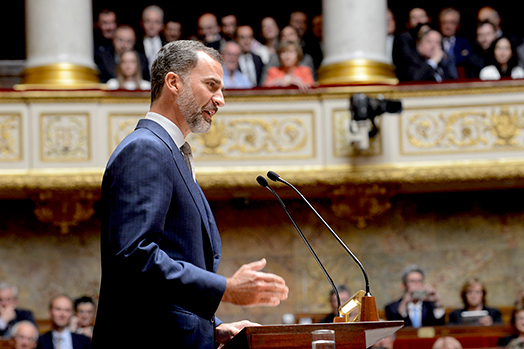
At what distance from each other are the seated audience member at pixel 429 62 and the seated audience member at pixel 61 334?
436 centimetres

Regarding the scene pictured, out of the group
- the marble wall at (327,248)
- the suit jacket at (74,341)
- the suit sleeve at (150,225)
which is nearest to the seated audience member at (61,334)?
the suit jacket at (74,341)

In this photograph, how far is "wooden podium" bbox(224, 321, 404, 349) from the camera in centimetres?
208

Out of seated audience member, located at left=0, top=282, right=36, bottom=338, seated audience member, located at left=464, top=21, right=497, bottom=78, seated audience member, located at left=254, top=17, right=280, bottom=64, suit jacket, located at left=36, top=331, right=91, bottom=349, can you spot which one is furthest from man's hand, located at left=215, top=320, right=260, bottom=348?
seated audience member, located at left=464, top=21, right=497, bottom=78

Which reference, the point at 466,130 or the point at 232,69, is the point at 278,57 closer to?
the point at 232,69

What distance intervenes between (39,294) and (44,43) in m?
2.77

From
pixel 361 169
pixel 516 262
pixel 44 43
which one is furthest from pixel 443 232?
pixel 44 43

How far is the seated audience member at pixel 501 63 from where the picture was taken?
8.30 m

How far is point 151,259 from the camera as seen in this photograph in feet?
6.67

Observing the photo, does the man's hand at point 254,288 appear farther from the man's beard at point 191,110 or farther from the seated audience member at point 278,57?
the seated audience member at point 278,57

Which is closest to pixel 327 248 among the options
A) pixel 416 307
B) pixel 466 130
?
pixel 416 307

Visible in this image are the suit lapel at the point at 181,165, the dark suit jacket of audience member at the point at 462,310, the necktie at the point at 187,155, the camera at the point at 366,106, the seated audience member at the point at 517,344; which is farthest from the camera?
the camera at the point at 366,106

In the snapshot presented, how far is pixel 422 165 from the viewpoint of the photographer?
26.6 ft

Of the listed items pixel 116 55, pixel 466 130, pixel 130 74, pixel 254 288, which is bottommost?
pixel 254 288

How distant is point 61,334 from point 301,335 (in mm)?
5153
